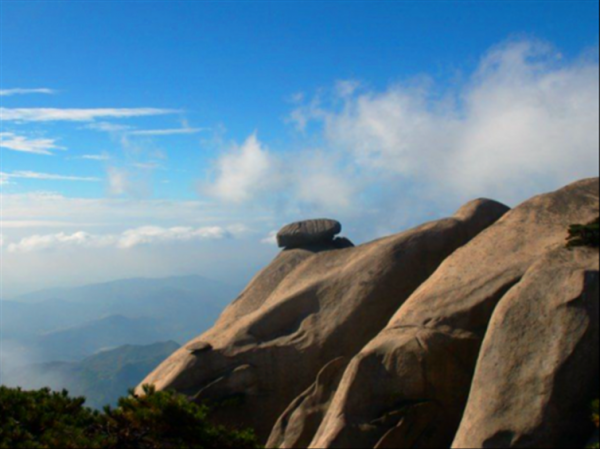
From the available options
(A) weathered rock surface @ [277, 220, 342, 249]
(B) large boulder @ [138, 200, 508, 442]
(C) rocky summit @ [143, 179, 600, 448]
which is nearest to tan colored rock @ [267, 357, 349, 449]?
(C) rocky summit @ [143, 179, 600, 448]

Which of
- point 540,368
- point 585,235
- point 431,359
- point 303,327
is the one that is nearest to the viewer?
point 540,368

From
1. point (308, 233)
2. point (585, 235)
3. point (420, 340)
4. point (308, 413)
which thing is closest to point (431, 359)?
point (420, 340)

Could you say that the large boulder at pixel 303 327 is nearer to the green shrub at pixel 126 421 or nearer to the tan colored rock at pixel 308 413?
the tan colored rock at pixel 308 413

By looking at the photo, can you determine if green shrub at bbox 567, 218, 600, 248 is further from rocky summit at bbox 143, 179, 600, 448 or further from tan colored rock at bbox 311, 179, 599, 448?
tan colored rock at bbox 311, 179, 599, 448

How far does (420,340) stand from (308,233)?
11.4 m

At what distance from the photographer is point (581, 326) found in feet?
53.3

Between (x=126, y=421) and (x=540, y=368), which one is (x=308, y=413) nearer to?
(x=540, y=368)

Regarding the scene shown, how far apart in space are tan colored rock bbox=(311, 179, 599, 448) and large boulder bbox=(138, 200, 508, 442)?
13.3ft

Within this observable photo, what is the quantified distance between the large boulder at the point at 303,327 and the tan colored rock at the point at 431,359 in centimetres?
407

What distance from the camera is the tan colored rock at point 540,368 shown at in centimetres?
1560

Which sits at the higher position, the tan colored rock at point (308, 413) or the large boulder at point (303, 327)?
the large boulder at point (303, 327)

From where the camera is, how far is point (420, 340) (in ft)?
62.6

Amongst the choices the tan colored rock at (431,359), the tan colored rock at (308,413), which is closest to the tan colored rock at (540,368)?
the tan colored rock at (431,359)

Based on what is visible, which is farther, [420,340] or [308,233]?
[308,233]
